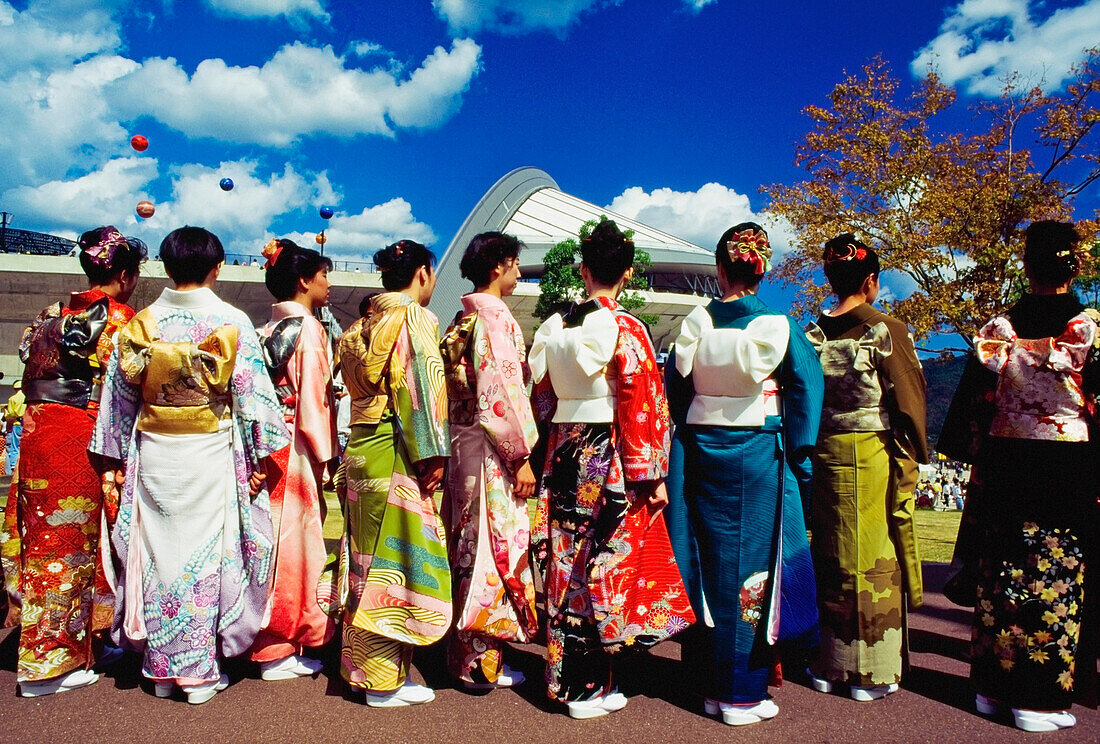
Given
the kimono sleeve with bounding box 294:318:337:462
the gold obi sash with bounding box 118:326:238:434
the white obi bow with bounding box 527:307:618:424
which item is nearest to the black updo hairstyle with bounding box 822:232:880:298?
the white obi bow with bounding box 527:307:618:424

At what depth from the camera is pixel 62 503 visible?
288cm

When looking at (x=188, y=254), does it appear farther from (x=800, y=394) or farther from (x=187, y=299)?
(x=800, y=394)

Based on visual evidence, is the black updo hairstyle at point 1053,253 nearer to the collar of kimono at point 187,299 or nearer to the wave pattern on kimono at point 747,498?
the wave pattern on kimono at point 747,498

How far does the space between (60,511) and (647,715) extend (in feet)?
8.16

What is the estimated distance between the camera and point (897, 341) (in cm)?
287

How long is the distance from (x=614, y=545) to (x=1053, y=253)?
203 cm

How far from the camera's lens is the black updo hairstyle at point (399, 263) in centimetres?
300

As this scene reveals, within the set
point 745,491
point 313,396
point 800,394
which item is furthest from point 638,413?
point 313,396

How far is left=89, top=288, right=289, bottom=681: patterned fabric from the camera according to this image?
2709 millimetres

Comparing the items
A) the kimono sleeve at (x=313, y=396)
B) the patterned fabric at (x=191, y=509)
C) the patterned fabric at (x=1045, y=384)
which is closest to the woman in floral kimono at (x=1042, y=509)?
the patterned fabric at (x=1045, y=384)

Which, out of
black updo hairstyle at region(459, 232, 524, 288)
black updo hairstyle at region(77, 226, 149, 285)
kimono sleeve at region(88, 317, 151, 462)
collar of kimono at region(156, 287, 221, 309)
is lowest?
kimono sleeve at region(88, 317, 151, 462)

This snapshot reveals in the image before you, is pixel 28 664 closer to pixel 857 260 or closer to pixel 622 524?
pixel 622 524

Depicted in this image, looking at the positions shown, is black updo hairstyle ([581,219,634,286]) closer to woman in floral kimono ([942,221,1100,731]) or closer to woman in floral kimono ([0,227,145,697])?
woman in floral kimono ([942,221,1100,731])

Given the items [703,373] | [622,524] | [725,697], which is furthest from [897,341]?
[725,697]
